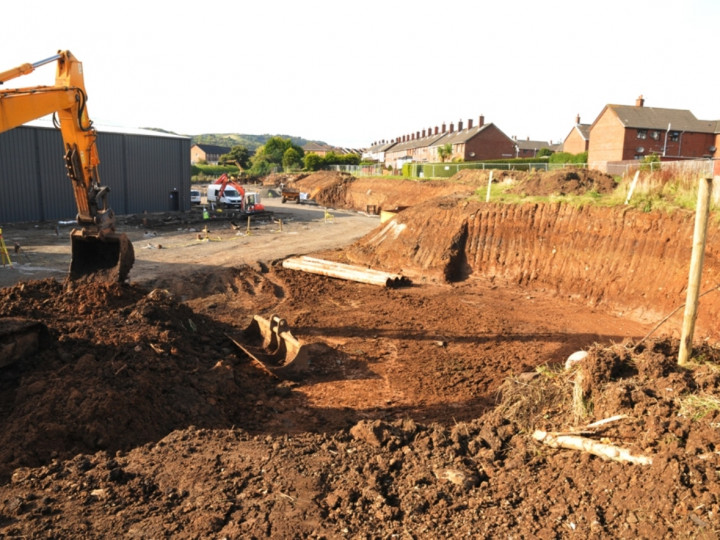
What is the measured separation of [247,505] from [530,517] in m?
2.43

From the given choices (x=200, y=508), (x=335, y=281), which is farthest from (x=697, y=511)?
(x=335, y=281)

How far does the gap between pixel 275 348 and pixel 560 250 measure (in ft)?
32.1

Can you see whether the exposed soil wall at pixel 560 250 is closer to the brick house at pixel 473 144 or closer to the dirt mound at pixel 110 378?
the dirt mound at pixel 110 378

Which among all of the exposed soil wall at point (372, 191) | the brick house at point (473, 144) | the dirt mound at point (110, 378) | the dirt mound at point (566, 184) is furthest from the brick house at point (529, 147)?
Answer: the dirt mound at point (110, 378)

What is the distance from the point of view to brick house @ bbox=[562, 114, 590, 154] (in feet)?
204

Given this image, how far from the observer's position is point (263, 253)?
21.1 metres

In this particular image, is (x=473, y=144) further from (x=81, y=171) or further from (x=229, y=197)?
(x=81, y=171)

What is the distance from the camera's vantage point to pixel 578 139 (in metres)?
63.5

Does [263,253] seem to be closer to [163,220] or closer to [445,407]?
[163,220]

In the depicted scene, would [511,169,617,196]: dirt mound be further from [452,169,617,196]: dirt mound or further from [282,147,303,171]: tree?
[282,147,303,171]: tree

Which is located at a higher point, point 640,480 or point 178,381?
point 640,480

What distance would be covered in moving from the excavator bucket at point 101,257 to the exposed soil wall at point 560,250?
959 centimetres

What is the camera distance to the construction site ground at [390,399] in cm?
450

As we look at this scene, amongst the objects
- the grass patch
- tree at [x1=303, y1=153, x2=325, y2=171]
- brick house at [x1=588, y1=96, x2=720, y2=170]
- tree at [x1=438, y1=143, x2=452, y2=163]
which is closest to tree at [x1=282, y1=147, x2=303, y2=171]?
tree at [x1=303, y1=153, x2=325, y2=171]
